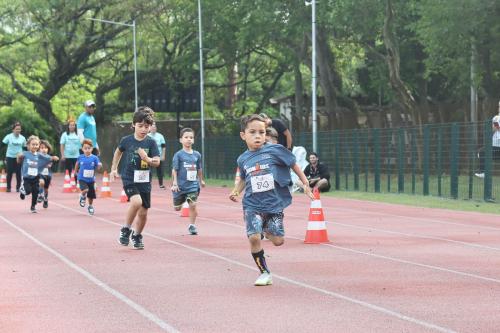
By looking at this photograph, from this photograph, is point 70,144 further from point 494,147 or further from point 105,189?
point 494,147

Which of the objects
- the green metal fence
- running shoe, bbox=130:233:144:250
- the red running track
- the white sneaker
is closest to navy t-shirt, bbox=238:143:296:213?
the white sneaker

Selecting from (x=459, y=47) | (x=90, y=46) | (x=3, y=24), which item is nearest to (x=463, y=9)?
(x=459, y=47)

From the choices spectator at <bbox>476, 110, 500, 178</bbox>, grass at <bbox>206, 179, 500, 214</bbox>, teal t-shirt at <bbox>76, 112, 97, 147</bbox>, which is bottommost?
grass at <bbox>206, 179, 500, 214</bbox>

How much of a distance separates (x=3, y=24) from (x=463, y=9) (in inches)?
1207

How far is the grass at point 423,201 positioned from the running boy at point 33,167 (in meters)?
8.26

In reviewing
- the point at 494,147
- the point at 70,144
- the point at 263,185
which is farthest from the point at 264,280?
the point at 70,144

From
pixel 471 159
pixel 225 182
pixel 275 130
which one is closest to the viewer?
pixel 275 130

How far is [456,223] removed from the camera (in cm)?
1847

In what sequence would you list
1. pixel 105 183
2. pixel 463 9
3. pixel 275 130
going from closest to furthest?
pixel 275 130
pixel 105 183
pixel 463 9

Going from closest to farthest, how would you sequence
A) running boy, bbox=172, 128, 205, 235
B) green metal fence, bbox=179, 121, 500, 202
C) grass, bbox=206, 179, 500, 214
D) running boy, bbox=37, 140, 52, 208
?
running boy, bbox=172, 128, 205, 235 < grass, bbox=206, 179, 500, 214 < running boy, bbox=37, 140, 52, 208 < green metal fence, bbox=179, 121, 500, 202

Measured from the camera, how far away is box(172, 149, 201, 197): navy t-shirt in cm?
1650

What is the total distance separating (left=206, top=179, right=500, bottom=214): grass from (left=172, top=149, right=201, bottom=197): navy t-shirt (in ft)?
23.3

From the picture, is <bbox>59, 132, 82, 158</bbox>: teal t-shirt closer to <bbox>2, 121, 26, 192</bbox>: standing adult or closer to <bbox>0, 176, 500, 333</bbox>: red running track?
<bbox>2, 121, 26, 192</bbox>: standing adult

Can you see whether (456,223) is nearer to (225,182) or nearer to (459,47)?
(459,47)
